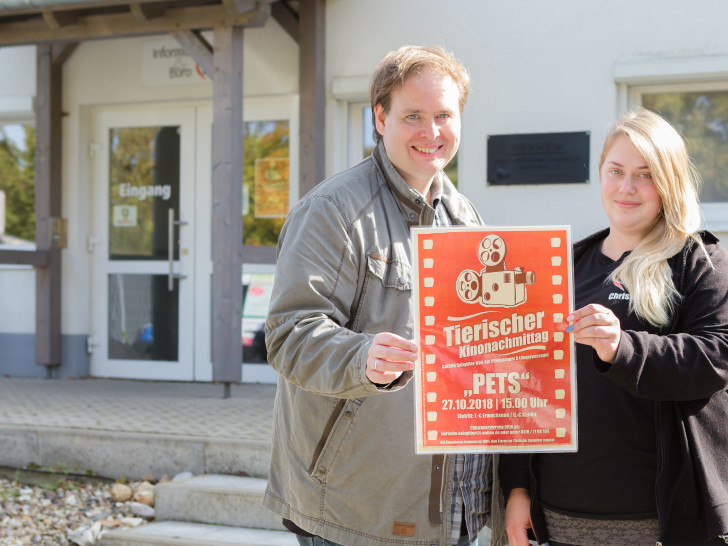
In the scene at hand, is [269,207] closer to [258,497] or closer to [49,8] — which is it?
[49,8]

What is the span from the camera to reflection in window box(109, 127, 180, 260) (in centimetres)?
789

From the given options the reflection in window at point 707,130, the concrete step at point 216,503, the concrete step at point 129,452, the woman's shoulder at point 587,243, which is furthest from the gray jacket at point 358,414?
the reflection in window at point 707,130

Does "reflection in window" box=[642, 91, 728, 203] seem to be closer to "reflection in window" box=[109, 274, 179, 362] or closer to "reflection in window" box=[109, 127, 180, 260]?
"reflection in window" box=[109, 127, 180, 260]

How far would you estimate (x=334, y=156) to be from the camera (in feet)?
22.9

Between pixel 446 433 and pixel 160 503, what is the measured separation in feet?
11.4

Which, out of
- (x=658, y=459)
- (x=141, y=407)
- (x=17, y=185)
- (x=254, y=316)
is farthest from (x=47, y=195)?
(x=658, y=459)

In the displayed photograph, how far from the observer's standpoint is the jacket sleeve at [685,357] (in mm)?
1840

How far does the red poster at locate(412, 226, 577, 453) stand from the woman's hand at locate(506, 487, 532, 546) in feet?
0.99

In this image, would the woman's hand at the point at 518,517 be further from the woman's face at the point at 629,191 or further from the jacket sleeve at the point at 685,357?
the woman's face at the point at 629,191

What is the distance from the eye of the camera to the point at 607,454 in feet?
6.52

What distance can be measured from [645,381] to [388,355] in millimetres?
589

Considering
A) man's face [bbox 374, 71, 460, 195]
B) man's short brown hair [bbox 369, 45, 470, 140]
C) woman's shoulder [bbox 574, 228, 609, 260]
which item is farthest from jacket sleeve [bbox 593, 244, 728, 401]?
man's short brown hair [bbox 369, 45, 470, 140]

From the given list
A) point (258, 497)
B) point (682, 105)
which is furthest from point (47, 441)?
point (682, 105)

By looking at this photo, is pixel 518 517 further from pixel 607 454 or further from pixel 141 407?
pixel 141 407
